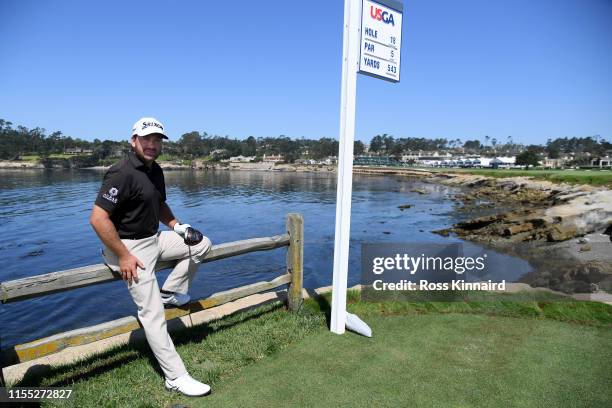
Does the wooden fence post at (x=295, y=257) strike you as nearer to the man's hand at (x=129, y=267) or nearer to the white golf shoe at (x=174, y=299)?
the white golf shoe at (x=174, y=299)

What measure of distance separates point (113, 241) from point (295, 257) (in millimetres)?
2573

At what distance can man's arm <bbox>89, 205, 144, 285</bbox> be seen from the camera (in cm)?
311

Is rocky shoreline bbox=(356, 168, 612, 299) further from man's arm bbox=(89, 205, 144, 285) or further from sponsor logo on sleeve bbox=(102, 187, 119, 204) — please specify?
sponsor logo on sleeve bbox=(102, 187, 119, 204)

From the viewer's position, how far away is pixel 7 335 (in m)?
9.71

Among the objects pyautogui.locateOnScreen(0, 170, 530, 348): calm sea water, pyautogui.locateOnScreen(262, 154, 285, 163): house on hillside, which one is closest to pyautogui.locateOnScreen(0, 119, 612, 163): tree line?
pyautogui.locateOnScreen(262, 154, 285, 163): house on hillside

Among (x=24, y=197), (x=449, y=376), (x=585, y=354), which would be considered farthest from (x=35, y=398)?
(x=24, y=197)

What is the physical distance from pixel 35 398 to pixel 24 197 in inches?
1846

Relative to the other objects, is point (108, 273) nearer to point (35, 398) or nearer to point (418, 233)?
point (35, 398)

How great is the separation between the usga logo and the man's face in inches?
102

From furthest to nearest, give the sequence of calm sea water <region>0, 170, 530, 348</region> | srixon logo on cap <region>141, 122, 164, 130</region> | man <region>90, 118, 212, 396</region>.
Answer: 1. calm sea water <region>0, 170, 530, 348</region>
2. srixon logo on cap <region>141, 122, 164, 130</region>
3. man <region>90, 118, 212, 396</region>

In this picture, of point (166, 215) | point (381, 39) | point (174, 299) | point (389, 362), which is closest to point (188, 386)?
point (174, 299)

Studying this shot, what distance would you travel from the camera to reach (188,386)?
342 centimetres

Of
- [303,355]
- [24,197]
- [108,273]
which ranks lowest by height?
[24,197]

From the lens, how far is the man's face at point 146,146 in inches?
133
